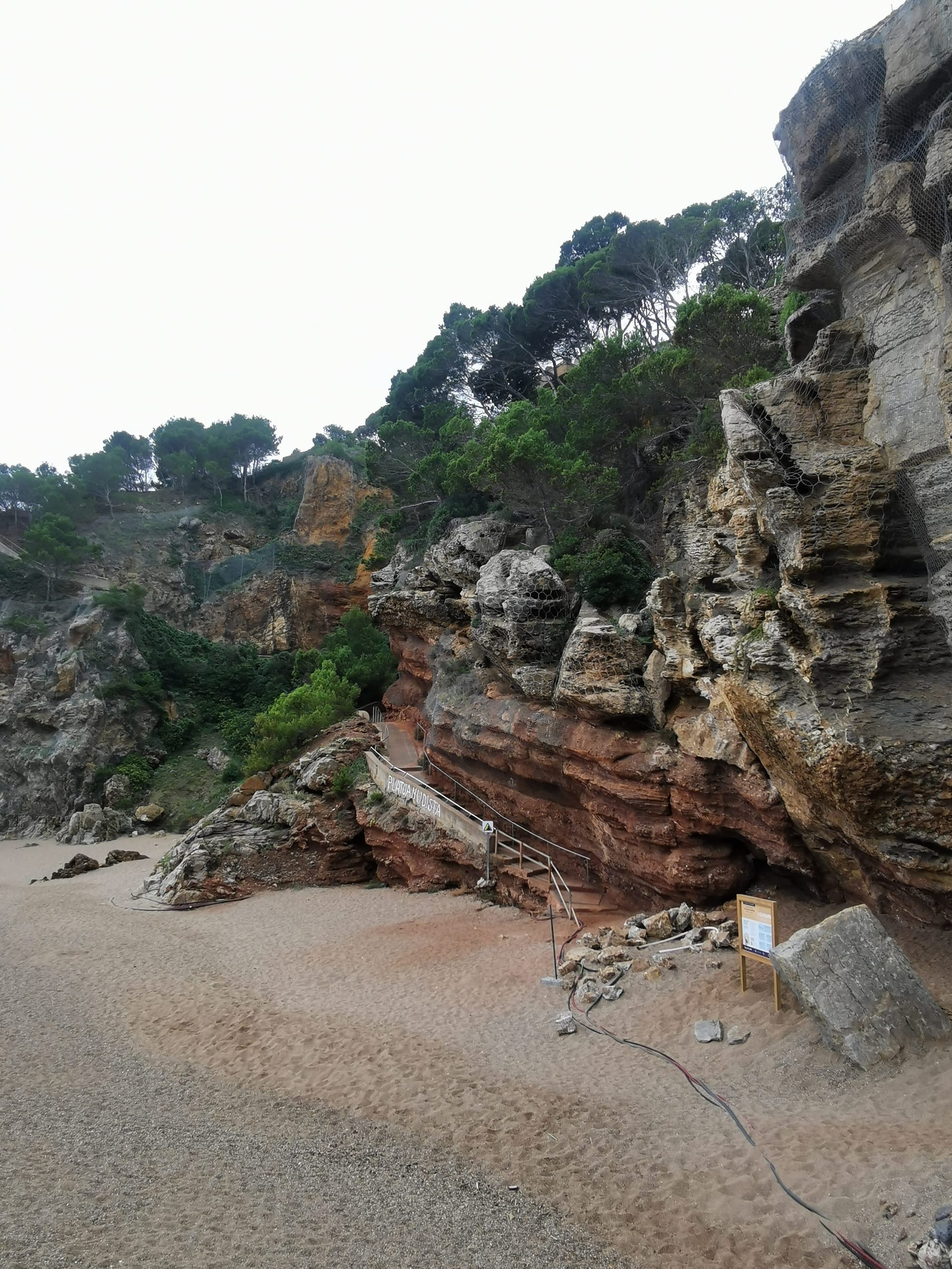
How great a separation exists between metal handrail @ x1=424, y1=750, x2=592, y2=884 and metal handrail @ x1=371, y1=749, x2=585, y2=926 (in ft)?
0.12

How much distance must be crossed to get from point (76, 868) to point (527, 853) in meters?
18.0

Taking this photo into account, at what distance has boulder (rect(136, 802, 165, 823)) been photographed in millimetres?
28938

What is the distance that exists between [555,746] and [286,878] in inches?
392

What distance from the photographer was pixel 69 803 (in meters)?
30.2

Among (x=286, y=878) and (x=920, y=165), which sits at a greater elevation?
(x=920, y=165)

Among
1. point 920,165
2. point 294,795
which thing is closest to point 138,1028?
point 294,795

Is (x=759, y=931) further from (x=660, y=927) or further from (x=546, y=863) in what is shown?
(x=546, y=863)

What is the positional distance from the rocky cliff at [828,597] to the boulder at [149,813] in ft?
76.6

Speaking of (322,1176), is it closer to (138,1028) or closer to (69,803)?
(138,1028)

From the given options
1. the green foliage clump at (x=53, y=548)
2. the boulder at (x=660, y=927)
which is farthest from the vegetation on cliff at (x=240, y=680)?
the boulder at (x=660, y=927)

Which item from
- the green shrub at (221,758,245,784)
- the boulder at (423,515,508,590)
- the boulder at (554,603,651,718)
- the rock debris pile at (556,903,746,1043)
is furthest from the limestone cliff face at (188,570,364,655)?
the rock debris pile at (556,903,746,1043)

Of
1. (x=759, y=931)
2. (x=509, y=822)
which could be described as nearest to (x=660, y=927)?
(x=759, y=931)

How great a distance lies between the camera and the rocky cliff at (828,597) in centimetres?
774

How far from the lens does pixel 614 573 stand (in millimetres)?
15125
